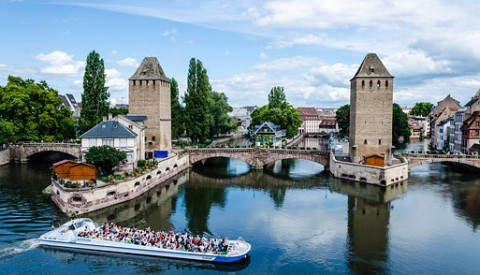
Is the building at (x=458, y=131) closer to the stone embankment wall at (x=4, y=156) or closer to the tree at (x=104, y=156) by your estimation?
the tree at (x=104, y=156)

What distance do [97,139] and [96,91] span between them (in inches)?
919

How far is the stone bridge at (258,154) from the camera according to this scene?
60062mm

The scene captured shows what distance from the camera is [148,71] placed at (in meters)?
59.7

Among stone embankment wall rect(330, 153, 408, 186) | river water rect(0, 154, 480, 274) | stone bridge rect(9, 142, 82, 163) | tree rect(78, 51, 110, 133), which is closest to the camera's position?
river water rect(0, 154, 480, 274)

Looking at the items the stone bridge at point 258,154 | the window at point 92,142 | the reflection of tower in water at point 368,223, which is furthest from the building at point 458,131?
the window at point 92,142

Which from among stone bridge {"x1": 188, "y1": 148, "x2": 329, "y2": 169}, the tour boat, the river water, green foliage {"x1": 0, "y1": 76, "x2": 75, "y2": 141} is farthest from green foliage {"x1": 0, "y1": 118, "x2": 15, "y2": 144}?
the tour boat

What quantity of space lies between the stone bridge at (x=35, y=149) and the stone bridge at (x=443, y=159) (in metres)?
51.0

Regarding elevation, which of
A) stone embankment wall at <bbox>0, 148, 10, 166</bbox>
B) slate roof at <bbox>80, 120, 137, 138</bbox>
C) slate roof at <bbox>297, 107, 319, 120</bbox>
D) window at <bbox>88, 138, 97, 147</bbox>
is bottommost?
stone embankment wall at <bbox>0, 148, 10, 166</bbox>

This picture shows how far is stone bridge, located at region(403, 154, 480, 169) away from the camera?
5672 cm

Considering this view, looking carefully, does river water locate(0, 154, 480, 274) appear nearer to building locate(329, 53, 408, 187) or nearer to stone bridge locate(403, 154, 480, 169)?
stone bridge locate(403, 154, 480, 169)

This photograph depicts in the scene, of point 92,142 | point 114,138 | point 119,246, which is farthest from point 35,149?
point 119,246

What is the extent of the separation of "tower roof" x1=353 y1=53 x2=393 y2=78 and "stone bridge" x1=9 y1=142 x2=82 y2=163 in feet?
148

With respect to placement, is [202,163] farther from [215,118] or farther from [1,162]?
[1,162]

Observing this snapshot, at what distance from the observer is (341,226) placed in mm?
34219
